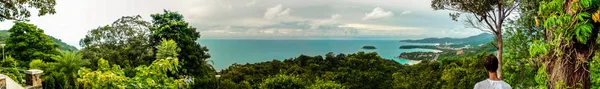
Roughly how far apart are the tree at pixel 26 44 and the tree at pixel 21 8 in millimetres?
7034

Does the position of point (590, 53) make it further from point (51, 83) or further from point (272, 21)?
point (272, 21)

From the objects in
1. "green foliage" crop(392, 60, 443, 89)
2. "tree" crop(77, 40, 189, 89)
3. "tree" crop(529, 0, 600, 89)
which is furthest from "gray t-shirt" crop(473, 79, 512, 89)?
"green foliage" crop(392, 60, 443, 89)

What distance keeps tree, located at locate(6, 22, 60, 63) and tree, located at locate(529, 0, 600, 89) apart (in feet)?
38.8

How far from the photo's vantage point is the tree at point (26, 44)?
36.3 feet

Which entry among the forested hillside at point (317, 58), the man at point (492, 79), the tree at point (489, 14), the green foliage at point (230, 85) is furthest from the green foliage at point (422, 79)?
the man at point (492, 79)

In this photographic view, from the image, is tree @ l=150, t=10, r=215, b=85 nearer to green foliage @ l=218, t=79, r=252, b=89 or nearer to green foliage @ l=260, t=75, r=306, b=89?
green foliage @ l=218, t=79, r=252, b=89

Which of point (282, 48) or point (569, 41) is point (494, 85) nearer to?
point (569, 41)

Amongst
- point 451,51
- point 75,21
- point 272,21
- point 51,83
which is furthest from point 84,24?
point 451,51

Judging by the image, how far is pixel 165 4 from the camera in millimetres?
13836

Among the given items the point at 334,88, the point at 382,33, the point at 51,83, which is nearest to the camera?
the point at 51,83

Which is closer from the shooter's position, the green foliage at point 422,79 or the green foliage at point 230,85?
the green foliage at point 422,79

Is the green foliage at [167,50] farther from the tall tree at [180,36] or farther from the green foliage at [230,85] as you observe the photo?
the green foliage at [230,85]

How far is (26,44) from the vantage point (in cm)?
1109

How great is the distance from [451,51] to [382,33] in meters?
3.70
